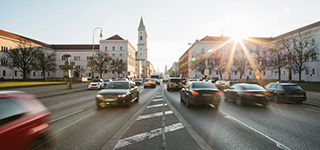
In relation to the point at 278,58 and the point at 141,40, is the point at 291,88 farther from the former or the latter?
the point at 141,40

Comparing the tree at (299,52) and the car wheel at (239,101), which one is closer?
the car wheel at (239,101)

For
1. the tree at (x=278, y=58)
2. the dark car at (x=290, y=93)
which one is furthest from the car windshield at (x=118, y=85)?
the tree at (x=278, y=58)

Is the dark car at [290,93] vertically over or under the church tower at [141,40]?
under

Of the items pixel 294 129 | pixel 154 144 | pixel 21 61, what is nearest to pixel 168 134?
pixel 154 144

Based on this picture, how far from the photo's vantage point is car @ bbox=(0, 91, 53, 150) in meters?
2.49

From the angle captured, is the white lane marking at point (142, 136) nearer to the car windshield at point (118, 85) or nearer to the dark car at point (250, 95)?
the car windshield at point (118, 85)

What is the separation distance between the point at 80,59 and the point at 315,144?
98.3 m

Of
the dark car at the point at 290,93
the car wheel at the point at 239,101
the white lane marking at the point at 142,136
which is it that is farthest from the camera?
the dark car at the point at 290,93

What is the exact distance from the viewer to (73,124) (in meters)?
6.12

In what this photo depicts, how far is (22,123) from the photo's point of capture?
9.15 feet

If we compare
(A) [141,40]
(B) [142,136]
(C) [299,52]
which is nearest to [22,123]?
(B) [142,136]

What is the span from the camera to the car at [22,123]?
2490mm

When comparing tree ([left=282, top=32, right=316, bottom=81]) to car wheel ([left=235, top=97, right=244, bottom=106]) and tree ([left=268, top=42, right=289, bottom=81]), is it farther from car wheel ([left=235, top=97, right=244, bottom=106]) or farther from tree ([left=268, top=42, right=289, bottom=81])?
car wheel ([left=235, top=97, right=244, bottom=106])

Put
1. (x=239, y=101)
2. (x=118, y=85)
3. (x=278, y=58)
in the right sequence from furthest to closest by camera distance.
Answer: (x=278, y=58) < (x=239, y=101) < (x=118, y=85)
